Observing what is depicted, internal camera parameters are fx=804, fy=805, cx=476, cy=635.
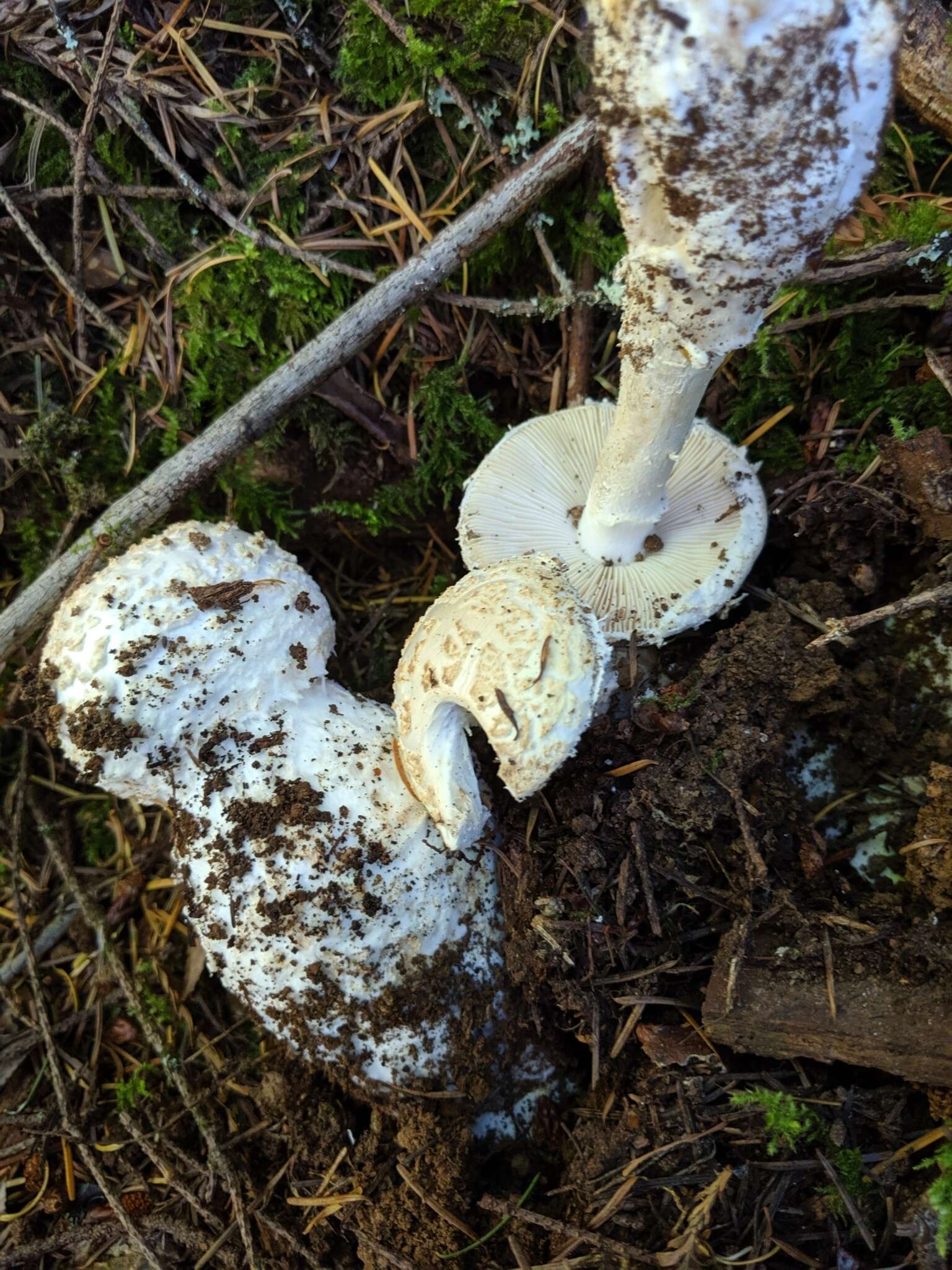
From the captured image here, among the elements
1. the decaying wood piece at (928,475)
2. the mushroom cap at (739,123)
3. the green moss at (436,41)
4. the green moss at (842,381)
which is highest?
the green moss at (436,41)

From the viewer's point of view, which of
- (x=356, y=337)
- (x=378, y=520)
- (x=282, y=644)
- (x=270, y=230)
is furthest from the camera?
(x=378, y=520)

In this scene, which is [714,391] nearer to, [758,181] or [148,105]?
[758,181]

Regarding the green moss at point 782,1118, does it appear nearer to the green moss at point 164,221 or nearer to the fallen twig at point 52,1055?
the fallen twig at point 52,1055

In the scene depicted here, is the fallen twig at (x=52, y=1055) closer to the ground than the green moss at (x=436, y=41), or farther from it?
closer to the ground

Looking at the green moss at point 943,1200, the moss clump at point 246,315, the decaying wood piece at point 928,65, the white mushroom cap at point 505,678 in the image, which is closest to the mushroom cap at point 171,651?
the white mushroom cap at point 505,678

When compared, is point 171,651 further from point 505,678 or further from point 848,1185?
point 848,1185

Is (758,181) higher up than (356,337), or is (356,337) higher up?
(758,181)

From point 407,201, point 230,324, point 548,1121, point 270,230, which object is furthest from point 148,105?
point 548,1121
